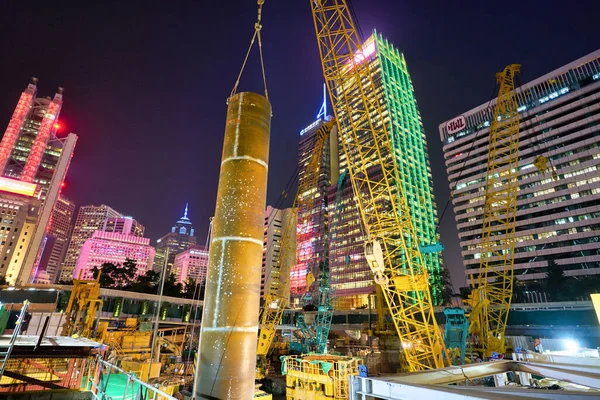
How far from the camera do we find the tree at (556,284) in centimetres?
6212

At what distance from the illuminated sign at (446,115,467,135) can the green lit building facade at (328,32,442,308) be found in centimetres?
1551

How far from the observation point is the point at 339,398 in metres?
17.7

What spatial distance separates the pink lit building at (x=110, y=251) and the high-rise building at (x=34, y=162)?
7186cm

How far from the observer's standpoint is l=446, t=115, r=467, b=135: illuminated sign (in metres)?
106

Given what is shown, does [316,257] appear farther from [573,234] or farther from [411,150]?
[573,234]

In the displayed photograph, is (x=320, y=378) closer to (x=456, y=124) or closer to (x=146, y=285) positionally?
(x=146, y=285)

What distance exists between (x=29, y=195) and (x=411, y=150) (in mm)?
134500

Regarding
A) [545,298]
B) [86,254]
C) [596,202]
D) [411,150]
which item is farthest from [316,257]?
[86,254]

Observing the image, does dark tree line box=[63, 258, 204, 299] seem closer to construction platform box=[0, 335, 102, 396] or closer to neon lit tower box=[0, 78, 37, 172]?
construction platform box=[0, 335, 102, 396]

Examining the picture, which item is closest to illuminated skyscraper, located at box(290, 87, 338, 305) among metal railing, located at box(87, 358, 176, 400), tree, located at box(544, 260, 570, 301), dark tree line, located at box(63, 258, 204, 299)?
dark tree line, located at box(63, 258, 204, 299)

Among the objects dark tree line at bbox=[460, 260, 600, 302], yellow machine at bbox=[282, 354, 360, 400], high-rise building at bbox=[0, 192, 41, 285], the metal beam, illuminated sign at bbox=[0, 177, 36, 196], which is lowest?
yellow machine at bbox=[282, 354, 360, 400]

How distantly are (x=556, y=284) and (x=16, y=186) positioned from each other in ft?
497

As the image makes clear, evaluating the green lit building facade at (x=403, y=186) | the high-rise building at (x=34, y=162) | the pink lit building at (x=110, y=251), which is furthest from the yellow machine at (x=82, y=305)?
the pink lit building at (x=110, y=251)

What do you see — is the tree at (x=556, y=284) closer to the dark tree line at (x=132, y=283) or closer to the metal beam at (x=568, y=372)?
the metal beam at (x=568, y=372)
